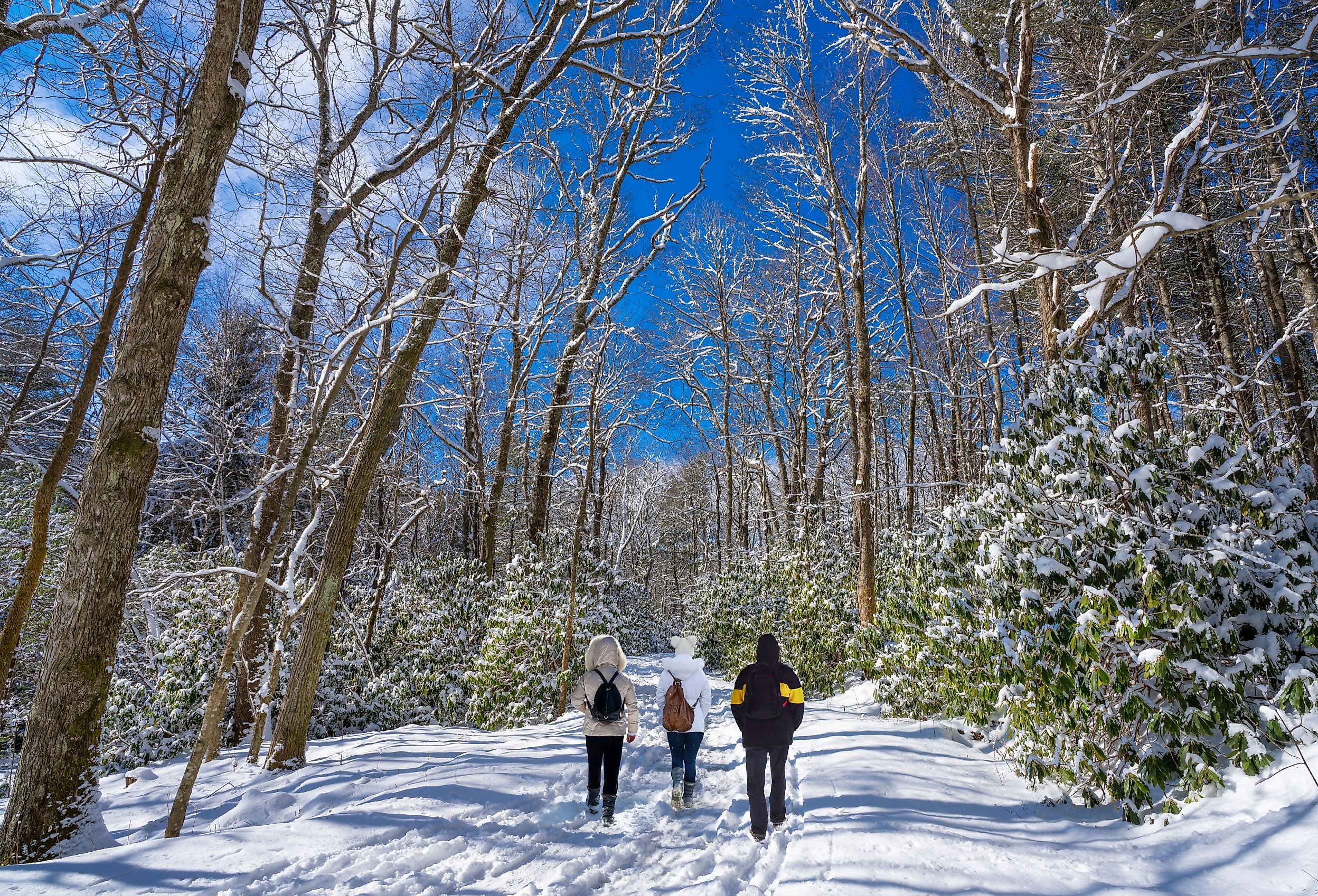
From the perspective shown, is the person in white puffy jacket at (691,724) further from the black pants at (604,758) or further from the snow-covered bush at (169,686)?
the snow-covered bush at (169,686)

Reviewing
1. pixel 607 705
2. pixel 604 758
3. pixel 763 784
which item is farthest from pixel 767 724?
pixel 604 758

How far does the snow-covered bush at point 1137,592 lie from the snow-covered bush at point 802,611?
4.69m

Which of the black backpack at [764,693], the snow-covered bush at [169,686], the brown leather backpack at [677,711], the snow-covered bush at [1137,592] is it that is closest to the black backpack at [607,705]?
the brown leather backpack at [677,711]

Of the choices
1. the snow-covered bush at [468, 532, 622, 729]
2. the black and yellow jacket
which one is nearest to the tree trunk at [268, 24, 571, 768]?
the snow-covered bush at [468, 532, 622, 729]

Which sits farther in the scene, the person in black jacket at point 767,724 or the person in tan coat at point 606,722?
the person in tan coat at point 606,722

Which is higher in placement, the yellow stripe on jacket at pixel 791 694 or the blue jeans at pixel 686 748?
the yellow stripe on jacket at pixel 791 694

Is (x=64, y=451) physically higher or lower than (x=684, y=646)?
higher

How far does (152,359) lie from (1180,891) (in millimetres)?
6631

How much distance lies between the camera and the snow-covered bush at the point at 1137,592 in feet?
12.5

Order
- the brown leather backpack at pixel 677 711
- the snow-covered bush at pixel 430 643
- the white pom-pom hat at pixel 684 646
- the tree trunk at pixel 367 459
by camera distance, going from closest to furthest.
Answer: the brown leather backpack at pixel 677 711 < the white pom-pom hat at pixel 684 646 < the tree trunk at pixel 367 459 < the snow-covered bush at pixel 430 643

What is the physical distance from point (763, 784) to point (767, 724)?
401mm

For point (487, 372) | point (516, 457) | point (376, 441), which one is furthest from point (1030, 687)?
point (516, 457)

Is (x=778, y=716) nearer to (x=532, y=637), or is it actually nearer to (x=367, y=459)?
(x=367, y=459)

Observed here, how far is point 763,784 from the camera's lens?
4.43 meters
